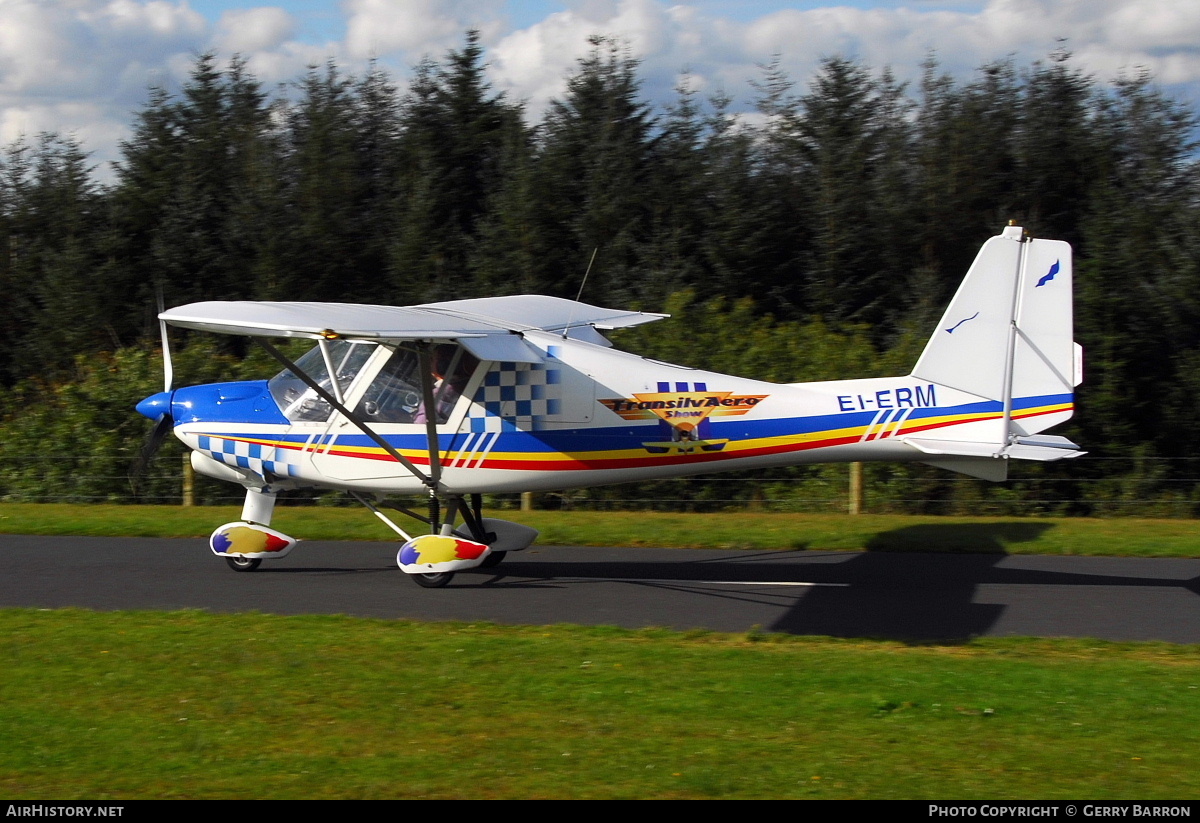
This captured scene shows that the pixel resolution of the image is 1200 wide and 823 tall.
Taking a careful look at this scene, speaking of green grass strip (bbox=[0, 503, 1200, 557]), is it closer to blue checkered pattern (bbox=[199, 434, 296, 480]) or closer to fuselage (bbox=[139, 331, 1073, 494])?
blue checkered pattern (bbox=[199, 434, 296, 480])

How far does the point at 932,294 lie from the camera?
2217 centimetres

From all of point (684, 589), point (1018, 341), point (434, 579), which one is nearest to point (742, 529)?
point (684, 589)

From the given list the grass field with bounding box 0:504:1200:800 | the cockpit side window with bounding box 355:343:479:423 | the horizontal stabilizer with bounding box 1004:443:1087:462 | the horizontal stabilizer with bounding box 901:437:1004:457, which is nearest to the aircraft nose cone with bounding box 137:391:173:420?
the cockpit side window with bounding box 355:343:479:423

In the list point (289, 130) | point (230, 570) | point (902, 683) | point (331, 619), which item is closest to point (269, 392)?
point (230, 570)

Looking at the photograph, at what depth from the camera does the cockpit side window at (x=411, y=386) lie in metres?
11.0

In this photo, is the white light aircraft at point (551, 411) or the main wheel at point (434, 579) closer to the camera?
the white light aircraft at point (551, 411)

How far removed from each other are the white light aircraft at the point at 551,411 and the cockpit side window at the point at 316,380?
15 millimetres

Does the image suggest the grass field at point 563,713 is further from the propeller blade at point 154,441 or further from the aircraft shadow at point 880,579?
the propeller blade at point 154,441

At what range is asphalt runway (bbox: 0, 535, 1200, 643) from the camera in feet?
31.1

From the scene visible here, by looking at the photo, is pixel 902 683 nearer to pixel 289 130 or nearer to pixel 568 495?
pixel 568 495

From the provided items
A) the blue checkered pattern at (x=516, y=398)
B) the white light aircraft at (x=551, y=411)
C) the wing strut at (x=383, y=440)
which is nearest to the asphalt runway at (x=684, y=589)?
the white light aircraft at (x=551, y=411)

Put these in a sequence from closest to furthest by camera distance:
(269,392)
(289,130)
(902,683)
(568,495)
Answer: (902,683), (269,392), (568,495), (289,130)

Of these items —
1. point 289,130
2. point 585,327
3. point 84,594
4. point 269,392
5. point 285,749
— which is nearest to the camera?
point 285,749

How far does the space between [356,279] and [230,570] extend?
17713 millimetres
